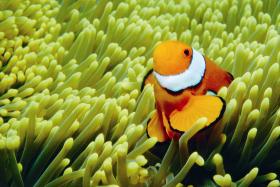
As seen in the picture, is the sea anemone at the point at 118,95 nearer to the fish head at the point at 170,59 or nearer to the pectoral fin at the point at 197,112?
the pectoral fin at the point at 197,112

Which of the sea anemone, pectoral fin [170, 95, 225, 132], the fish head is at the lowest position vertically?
the sea anemone

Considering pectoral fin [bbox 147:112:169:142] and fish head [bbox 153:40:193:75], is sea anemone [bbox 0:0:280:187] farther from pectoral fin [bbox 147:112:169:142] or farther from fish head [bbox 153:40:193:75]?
fish head [bbox 153:40:193:75]

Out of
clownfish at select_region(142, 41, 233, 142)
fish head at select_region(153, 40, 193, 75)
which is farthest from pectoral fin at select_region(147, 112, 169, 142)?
fish head at select_region(153, 40, 193, 75)

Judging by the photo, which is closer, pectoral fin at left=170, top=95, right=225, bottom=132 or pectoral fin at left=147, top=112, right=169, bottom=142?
pectoral fin at left=170, top=95, right=225, bottom=132

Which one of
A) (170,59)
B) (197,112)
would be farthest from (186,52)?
(197,112)

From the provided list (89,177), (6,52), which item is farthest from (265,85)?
(6,52)

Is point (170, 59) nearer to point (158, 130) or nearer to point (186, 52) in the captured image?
point (186, 52)

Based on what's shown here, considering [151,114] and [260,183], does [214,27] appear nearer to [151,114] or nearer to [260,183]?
[151,114]

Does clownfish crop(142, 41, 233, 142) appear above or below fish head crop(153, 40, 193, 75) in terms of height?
below
